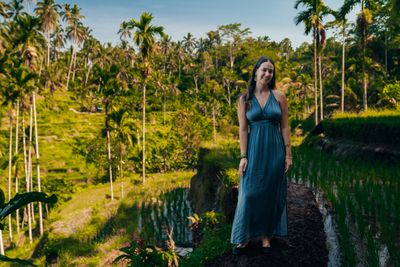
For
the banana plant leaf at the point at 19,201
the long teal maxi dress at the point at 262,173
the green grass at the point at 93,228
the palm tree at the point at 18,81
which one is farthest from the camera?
the palm tree at the point at 18,81

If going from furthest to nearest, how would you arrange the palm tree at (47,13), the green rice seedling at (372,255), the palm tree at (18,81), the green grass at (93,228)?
1. the palm tree at (47,13)
2. the palm tree at (18,81)
3. the green grass at (93,228)
4. the green rice seedling at (372,255)

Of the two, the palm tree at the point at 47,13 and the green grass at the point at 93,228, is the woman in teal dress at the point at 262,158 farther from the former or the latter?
the palm tree at the point at 47,13

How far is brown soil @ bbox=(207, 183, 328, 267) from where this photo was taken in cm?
402

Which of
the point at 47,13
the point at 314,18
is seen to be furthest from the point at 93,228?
the point at 47,13

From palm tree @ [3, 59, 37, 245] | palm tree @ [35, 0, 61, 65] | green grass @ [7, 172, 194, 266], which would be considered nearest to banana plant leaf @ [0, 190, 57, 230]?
green grass @ [7, 172, 194, 266]

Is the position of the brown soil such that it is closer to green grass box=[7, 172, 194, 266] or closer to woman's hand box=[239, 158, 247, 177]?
woman's hand box=[239, 158, 247, 177]

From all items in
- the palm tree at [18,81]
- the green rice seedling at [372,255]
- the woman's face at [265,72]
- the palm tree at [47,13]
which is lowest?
the green rice seedling at [372,255]

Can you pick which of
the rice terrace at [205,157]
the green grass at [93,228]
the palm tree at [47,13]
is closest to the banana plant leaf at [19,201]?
the rice terrace at [205,157]

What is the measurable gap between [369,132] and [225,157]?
4677mm

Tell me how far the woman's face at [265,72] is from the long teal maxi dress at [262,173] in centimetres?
16

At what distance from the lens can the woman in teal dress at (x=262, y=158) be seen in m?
3.96

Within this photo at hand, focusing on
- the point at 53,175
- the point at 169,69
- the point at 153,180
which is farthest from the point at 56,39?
the point at 153,180

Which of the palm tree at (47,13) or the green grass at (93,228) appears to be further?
the palm tree at (47,13)

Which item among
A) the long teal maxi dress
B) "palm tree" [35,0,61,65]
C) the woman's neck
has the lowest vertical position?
the long teal maxi dress
